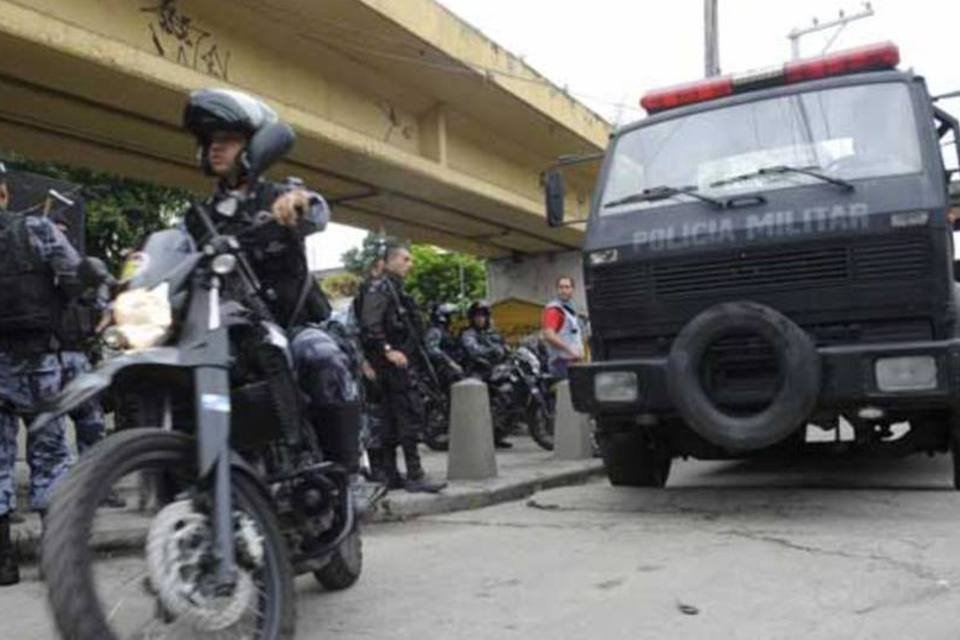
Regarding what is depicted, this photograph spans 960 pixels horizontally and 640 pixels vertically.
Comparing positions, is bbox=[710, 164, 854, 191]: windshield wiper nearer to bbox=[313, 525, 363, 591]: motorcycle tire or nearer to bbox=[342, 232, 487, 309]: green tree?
bbox=[313, 525, 363, 591]: motorcycle tire

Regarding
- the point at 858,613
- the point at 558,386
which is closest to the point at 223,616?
the point at 858,613

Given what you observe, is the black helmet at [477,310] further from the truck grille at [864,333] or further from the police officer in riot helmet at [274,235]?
the police officer in riot helmet at [274,235]

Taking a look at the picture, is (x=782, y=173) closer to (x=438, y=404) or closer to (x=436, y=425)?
(x=438, y=404)

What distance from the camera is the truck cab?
5754 millimetres

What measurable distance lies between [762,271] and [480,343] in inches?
242

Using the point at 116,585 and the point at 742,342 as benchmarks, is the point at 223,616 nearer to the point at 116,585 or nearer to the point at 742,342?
the point at 116,585

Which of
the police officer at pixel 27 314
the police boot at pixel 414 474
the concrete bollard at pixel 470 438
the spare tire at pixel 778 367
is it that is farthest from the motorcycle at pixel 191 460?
the concrete bollard at pixel 470 438

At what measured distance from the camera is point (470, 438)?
7.96 meters

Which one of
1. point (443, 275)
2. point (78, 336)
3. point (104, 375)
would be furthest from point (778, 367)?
point (443, 275)

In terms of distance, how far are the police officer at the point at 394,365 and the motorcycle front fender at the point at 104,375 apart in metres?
4.27

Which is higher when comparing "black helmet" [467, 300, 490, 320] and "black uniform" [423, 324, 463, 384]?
"black helmet" [467, 300, 490, 320]

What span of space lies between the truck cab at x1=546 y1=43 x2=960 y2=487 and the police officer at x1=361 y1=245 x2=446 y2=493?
131 centimetres

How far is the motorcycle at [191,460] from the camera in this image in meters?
2.78

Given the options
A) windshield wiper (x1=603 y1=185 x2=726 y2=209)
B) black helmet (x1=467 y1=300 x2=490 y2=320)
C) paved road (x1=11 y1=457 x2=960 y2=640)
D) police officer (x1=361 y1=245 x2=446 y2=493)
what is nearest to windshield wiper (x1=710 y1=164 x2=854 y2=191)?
windshield wiper (x1=603 y1=185 x2=726 y2=209)
